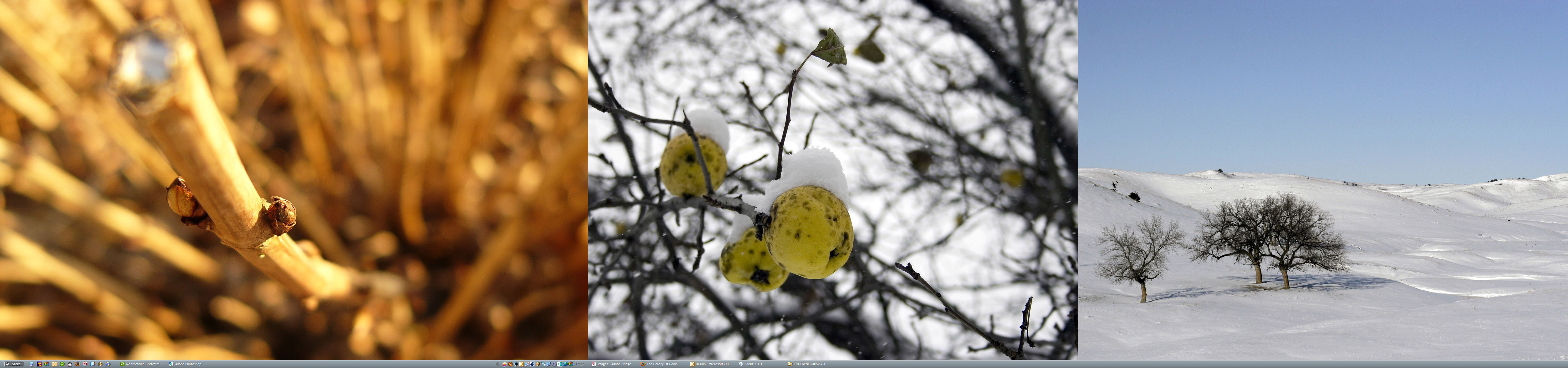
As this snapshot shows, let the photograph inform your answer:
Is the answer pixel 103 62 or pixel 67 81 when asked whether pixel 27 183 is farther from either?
pixel 103 62

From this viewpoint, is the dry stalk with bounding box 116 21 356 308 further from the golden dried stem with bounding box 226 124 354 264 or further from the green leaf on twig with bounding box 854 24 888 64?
the green leaf on twig with bounding box 854 24 888 64

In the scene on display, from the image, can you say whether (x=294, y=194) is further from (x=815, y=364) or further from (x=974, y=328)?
(x=974, y=328)

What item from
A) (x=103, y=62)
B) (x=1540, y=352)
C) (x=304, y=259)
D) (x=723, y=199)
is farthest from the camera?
(x=1540, y=352)

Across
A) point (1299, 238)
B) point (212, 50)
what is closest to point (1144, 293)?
point (1299, 238)

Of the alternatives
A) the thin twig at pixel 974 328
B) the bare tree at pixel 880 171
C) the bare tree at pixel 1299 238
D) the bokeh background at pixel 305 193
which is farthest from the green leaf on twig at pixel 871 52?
the bare tree at pixel 1299 238

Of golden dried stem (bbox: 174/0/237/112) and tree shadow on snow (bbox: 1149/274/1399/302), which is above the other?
golden dried stem (bbox: 174/0/237/112)

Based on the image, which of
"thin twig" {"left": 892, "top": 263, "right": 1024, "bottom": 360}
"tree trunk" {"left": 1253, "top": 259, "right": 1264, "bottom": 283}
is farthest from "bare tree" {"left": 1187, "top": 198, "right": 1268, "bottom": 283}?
"thin twig" {"left": 892, "top": 263, "right": 1024, "bottom": 360}

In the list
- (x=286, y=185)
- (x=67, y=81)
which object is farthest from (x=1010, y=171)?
(x=67, y=81)
